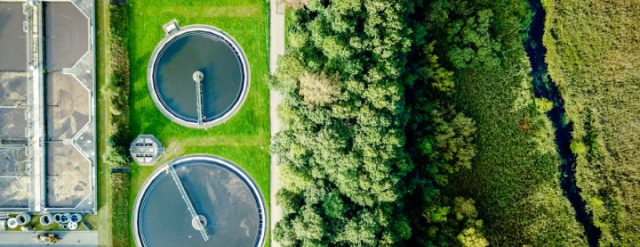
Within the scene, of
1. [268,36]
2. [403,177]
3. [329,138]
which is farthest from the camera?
[268,36]

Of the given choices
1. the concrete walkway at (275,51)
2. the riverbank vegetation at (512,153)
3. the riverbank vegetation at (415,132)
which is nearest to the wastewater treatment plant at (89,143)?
the concrete walkway at (275,51)

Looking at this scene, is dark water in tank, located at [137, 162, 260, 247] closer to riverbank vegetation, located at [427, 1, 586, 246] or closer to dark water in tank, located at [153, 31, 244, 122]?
dark water in tank, located at [153, 31, 244, 122]

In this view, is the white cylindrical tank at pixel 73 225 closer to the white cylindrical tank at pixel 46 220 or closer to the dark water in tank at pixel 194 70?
the white cylindrical tank at pixel 46 220

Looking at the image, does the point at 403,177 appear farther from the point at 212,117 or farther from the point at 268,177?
the point at 212,117

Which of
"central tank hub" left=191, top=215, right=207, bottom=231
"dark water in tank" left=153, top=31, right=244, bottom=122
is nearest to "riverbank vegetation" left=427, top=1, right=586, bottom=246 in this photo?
"dark water in tank" left=153, top=31, right=244, bottom=122

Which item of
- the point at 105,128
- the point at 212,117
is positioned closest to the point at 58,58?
the point at 105,128
